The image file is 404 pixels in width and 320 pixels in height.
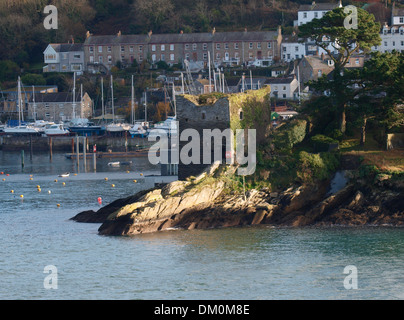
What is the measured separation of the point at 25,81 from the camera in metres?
112

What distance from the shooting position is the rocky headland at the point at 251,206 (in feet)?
144

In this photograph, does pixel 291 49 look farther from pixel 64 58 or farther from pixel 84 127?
pixel 64 58

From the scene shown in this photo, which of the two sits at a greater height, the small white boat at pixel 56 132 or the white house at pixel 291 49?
the white house at pixel 291 49

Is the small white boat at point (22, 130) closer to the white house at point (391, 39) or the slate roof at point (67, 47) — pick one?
the slate roof at point (67, 47)

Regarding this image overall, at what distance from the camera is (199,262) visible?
38.2 metres

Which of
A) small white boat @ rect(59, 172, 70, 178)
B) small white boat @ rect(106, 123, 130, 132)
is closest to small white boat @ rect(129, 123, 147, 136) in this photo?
small white boat @ rect(106, 123, 130, 132)

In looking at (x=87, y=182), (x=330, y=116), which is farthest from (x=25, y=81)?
(x=330, y=116)

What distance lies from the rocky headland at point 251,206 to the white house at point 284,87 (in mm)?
50237

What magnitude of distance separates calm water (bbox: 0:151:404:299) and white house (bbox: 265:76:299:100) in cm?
5098

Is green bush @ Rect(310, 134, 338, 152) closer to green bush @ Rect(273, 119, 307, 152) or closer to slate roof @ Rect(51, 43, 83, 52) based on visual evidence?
green bush @ Rect(273, 119, 307, 152)

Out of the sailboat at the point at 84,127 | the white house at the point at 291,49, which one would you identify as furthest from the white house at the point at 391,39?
the sailboat at the point at 84,127

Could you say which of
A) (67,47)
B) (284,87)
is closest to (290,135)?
(284,87)

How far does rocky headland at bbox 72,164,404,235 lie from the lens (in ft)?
144

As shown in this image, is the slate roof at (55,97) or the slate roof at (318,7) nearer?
the slate roof at (55,97)
